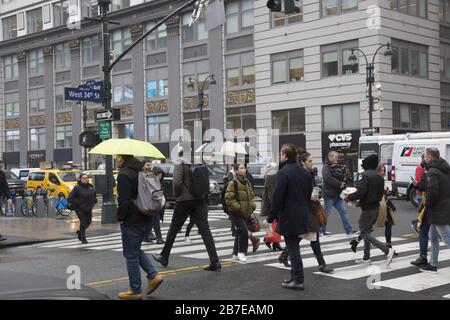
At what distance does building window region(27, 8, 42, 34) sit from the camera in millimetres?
55125

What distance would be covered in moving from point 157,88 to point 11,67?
68.6ft

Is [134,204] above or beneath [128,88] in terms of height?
beneath

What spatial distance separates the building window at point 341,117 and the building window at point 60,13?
89.0 feet

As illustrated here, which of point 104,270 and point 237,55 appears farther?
point 237,55

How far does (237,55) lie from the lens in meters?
40.9

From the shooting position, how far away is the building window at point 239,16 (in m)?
40.2

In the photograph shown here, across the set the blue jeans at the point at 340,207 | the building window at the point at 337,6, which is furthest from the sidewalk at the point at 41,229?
the building window at the point at 337,6

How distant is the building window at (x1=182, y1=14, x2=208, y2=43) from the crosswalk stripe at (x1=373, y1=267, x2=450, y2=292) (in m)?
35.6

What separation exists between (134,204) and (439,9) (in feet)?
123

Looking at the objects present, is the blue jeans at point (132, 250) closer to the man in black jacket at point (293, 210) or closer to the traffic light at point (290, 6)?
the man in black jacket at point (293, 210)

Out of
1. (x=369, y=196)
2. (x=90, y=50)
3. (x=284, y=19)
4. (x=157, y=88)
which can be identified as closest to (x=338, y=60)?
(x=284, y=19)
